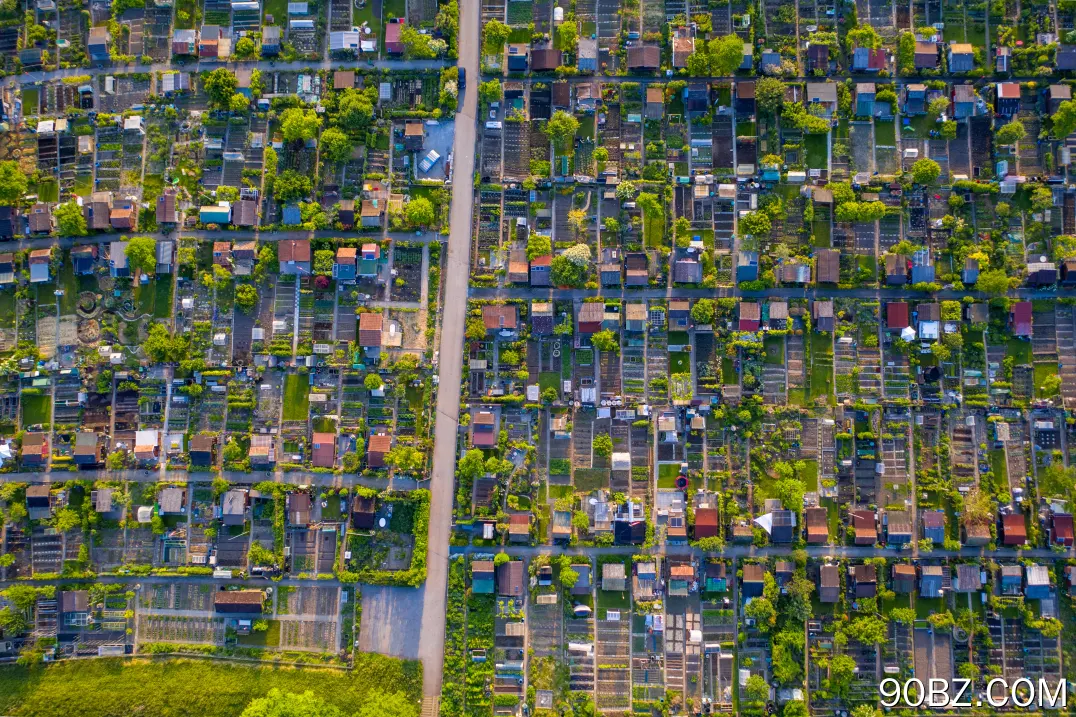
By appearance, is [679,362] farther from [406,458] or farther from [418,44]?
[418,44]

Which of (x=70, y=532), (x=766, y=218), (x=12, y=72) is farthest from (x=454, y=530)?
(x=12, y=72)

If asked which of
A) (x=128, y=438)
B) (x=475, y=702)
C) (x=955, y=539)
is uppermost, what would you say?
(x=128, y=438)

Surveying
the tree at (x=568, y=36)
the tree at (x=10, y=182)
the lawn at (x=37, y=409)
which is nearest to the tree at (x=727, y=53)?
the tree at (x=568, y=36)

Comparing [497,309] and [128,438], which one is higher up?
[497,309]

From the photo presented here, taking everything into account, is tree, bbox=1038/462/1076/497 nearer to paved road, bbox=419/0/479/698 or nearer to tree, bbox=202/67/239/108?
paved road, bbox=419/0/479/698

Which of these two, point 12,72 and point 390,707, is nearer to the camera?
point 390,707

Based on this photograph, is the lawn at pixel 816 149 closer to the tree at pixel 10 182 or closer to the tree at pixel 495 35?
the tree at pixel 495 35

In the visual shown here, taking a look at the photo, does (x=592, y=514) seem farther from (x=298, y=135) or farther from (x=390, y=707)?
(x=298, y=135)
